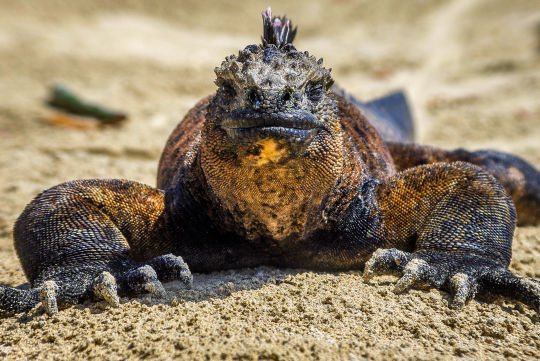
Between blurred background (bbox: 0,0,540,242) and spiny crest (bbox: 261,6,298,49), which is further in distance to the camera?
blurred background (bbox: 0,0,540,242)

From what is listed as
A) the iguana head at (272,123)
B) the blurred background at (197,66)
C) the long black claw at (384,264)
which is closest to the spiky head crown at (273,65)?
the iguana head at (272,123)

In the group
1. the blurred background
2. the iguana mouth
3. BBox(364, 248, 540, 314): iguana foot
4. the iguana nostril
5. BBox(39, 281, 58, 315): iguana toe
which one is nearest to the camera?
the iguana mouth

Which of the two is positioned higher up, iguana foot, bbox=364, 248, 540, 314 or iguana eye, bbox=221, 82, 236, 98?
iguana eye, bbox=221, 82, 236, 98

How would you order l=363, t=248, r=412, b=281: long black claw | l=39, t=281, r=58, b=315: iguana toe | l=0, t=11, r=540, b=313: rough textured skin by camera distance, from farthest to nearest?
1. l=363, t=248, r=412, b=281: long black claw
2. l=39, t=281, r=58, b=315: iguana toe
3. l=0, t=11, r=540, b=313: rough textured skin

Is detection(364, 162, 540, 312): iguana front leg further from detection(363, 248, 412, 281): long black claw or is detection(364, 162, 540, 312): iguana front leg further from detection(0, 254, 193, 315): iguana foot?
detection(0, 254, 193, 315): iguana foot

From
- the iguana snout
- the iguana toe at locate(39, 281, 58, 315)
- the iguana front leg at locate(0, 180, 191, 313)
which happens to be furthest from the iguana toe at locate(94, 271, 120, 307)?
the iguana snout

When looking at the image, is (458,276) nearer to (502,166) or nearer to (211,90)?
(502,166)

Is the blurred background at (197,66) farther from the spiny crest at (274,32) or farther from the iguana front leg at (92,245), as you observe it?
the spiny crest at (274,32)

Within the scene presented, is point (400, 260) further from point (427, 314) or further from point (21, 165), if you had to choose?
point (21, 165)
